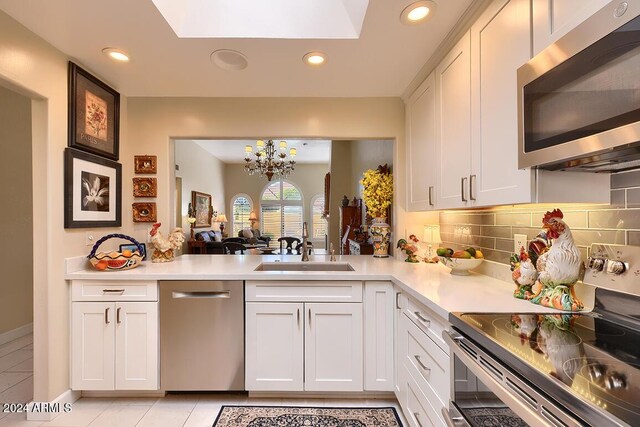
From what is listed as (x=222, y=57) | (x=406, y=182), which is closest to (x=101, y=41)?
(x=222, y=57)

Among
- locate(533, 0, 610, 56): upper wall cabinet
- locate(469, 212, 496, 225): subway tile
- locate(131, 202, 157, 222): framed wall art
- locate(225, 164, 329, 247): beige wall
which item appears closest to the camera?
locate(533, 0, 610, 56): upper wall cabinet

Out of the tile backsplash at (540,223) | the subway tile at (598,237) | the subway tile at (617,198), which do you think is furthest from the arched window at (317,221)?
the subway tile at (617,198)

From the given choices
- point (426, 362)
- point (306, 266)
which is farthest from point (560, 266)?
point (306, 266)

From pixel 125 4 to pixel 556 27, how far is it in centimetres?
187

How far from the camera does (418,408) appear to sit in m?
1.50

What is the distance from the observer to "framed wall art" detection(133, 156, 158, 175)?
8.34ft

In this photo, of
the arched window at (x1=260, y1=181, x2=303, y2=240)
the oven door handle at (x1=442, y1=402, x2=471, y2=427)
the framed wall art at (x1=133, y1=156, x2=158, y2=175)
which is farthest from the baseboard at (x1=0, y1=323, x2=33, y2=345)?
the arched window at (x1=260, y1=181, x2=303, y2=240)

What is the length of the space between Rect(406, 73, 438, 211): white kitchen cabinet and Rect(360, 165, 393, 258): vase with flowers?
0.29 meters

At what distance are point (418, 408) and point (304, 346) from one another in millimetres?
753

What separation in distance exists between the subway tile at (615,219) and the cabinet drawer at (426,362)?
30.8 inches

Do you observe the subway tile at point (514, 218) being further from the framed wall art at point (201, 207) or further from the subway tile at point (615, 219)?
the framed wall art at point (201, 207)

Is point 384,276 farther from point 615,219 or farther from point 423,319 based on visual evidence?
point 615,219

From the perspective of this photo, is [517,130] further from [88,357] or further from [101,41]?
[88,357]

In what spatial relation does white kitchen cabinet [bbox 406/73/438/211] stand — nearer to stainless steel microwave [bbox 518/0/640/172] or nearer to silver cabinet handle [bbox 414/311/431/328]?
silver cabinet handle [bbox 414/311/431/328]
